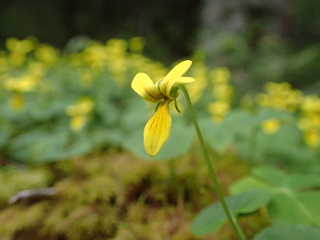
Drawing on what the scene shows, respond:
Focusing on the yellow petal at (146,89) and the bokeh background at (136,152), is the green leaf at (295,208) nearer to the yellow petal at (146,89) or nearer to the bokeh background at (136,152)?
the bokeh background at (136,152)

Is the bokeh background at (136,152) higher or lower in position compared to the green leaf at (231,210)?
higher

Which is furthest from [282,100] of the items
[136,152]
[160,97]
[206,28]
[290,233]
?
[206,28]

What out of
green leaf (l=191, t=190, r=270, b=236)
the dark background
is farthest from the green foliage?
the dark background

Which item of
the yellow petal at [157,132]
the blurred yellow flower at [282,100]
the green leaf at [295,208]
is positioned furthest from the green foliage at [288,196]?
the blurred yellow flower at [282,100]

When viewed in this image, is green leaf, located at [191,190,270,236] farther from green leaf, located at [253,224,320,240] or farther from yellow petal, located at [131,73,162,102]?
yellow petal, located at [131,73,162,102]

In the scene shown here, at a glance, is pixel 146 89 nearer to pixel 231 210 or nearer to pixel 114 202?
pixel 231 210
